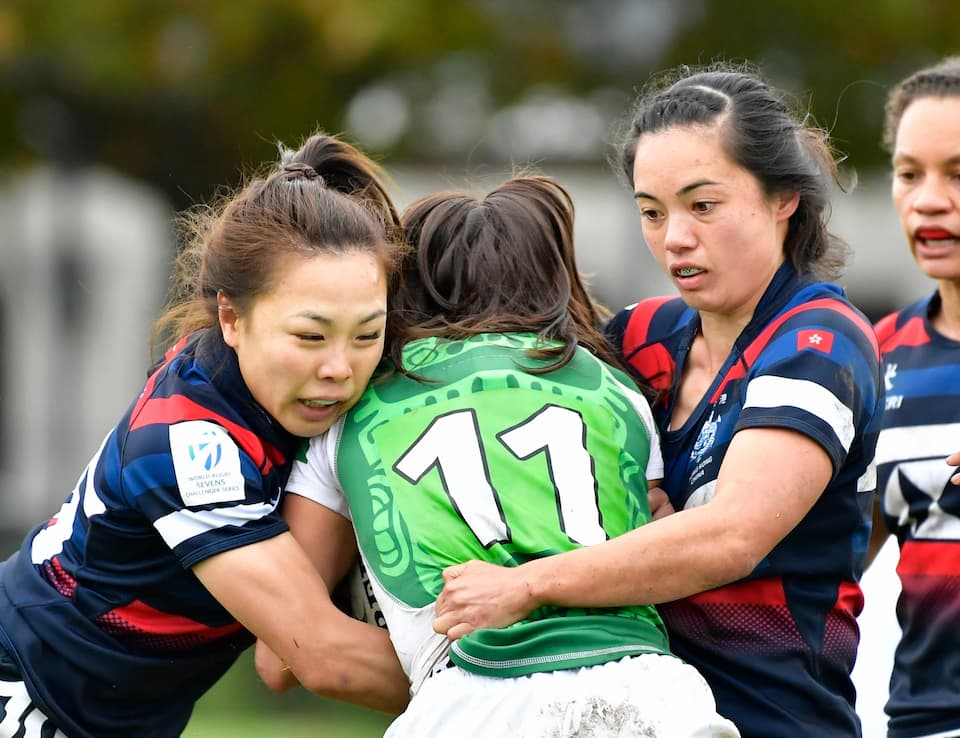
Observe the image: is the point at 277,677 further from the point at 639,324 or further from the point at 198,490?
the point at 639,324

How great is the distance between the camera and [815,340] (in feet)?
10.8

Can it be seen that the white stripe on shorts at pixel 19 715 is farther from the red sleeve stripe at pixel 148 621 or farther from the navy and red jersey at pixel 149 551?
the red sleeve stripe at pixel 148 621

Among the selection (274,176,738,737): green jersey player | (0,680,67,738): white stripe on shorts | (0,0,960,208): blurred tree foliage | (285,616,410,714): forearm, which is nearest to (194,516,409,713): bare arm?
(285,616,410,714): forearm

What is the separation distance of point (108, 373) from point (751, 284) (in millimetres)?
15627

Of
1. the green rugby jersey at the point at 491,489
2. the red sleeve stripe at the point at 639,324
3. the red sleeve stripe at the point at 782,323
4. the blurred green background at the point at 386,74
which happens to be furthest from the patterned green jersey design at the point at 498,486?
the blurred green background at the point at 386,74

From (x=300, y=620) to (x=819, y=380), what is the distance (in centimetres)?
126

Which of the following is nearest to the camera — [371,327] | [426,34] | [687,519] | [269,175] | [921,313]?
[687,519]

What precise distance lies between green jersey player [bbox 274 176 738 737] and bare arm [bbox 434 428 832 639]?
0.20 feet

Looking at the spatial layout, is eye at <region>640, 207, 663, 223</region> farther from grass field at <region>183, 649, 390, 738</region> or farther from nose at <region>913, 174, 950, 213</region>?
grass field at <region>183, 649, 390, 738</region>

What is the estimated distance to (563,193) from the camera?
12.3 feet

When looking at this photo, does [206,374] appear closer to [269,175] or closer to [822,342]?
[269,175]

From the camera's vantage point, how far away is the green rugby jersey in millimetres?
3074

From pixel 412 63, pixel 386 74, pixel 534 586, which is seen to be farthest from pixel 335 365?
pixel 386 74

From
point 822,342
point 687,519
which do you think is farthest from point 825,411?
point 687,519
